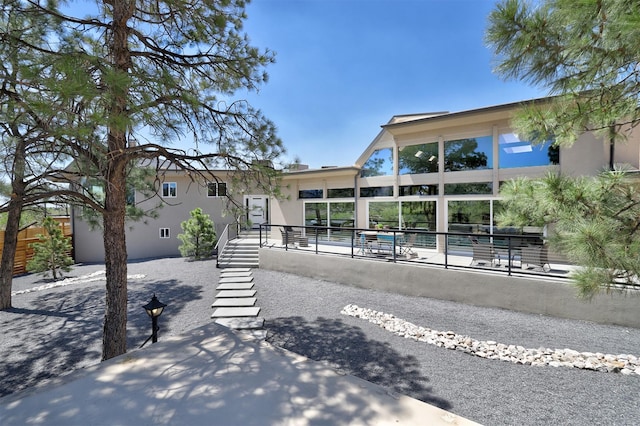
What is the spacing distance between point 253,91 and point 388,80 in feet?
24.6

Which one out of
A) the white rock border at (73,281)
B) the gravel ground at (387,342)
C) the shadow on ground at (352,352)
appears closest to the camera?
the gravel ground at (387,342)

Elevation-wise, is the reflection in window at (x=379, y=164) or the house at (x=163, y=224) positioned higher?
the reflection in window at (x=379, y=164)

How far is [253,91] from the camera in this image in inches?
219

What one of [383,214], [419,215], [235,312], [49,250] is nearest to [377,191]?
[383,214]

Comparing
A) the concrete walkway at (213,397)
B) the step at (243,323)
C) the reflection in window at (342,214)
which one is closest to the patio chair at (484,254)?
the reflection in window at (342,214)

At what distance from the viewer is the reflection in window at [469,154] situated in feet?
31.9

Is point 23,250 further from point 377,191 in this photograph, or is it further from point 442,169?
point 442,169

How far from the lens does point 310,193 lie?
14.5 m

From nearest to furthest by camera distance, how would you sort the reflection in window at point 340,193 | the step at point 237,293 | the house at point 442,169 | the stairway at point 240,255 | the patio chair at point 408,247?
the step at point 237,293 → the house at point 442,169 → the patio chair at point 408,247 → the stairway at point 240,255 → the reflection in window at point 340,193

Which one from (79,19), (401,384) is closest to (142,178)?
(79,19)

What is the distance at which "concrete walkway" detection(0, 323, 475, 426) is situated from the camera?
2.20m

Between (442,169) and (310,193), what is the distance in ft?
21.8

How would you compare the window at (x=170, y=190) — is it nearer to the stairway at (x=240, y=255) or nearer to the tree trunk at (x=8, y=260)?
the stairway at (x=240, y=255)

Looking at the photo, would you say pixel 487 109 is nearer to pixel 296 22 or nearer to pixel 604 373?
pixel 296 22
